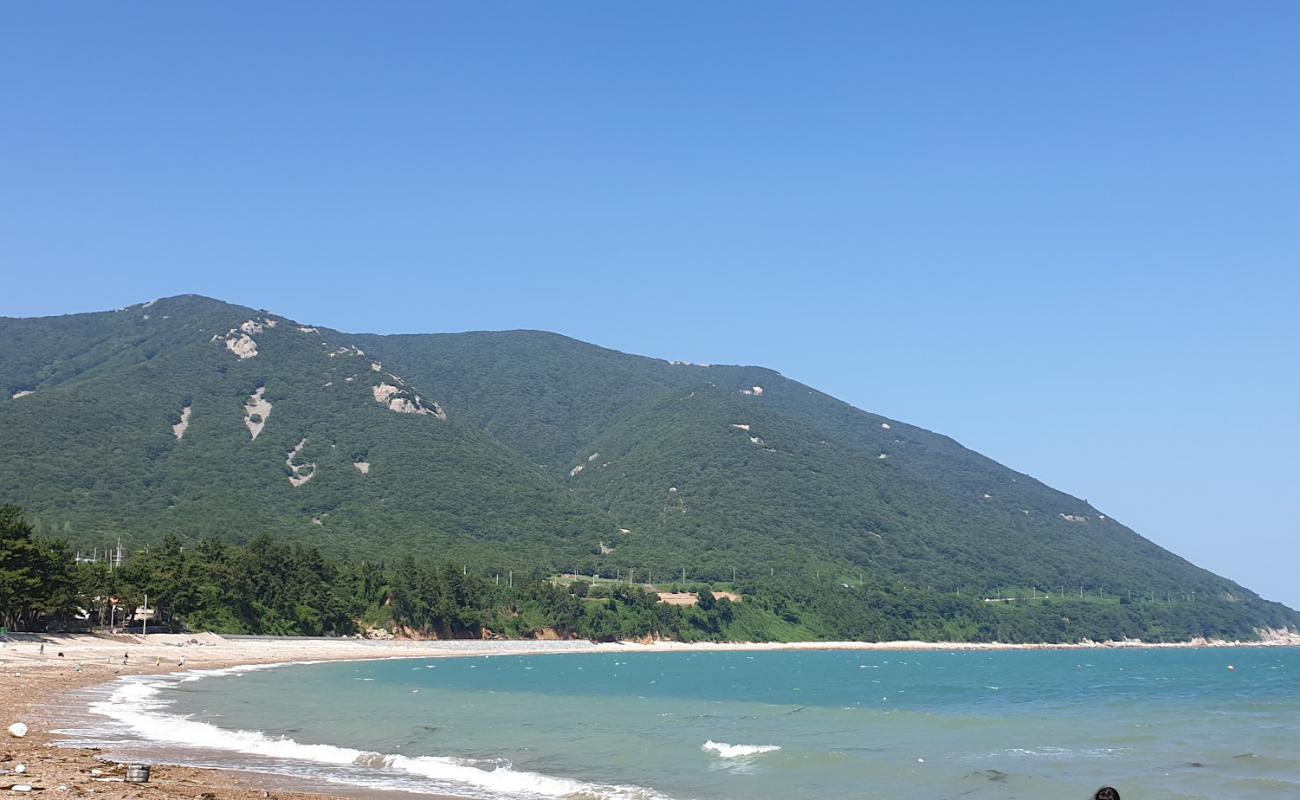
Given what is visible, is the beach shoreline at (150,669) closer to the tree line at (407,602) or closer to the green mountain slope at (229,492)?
the tree line at (407,602)

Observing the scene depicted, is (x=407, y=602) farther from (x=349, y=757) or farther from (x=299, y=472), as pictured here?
(x=349, y=757)

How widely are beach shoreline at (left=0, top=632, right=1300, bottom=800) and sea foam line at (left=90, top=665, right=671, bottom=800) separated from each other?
2.01m

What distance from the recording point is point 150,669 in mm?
66000

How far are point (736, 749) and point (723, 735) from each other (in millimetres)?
5591

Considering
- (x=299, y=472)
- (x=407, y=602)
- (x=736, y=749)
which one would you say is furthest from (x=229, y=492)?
(x=736, y=749)

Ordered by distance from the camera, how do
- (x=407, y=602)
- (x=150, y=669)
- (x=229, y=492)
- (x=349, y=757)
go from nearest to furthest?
(x=349, y=757) < (x=150, y=669) < (x=407, y=602) < (x=229, y=492)

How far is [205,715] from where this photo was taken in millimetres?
40469

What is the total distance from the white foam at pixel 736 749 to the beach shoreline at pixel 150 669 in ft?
38.6

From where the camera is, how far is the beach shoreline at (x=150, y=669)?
2172 centimetres

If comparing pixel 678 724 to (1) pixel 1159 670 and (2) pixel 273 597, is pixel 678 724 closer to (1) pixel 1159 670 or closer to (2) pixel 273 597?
(2) pixel 273 597

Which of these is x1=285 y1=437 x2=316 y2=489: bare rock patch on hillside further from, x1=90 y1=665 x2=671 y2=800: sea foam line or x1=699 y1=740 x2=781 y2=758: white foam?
x1=699 y1=740 x2=781 y2=758: white foam

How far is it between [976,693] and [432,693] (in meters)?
32.2

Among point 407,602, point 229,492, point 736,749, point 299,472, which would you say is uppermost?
point 299,472

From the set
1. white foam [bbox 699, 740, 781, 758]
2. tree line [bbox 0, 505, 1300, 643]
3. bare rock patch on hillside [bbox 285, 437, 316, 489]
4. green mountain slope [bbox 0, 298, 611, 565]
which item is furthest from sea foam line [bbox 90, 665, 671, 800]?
bare rock patch on hillside [bbox 285, 437, 316, 489]
